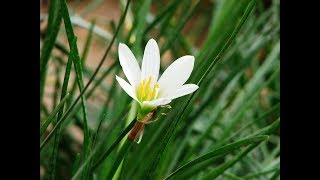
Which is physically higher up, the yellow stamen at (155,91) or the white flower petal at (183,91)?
the yellow stamen at (155,91)

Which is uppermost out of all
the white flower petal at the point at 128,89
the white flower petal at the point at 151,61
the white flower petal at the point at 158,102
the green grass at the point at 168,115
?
the green grass at the point at 168,115

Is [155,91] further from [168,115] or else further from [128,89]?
[168,115]

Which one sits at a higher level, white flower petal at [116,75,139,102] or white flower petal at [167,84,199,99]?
white flower petal at [116,75,139,102]

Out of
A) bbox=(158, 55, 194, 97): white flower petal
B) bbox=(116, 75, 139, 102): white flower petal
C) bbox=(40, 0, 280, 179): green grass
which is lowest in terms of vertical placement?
bbox=(116, 75, 139, 102): white flower petal

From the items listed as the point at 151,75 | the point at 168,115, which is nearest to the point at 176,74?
the point at 151,75

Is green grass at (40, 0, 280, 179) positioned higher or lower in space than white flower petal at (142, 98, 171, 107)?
higher

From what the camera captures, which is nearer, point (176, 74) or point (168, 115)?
point (176, 74)

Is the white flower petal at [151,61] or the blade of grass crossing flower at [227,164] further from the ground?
the white flower petal at [151,61]
